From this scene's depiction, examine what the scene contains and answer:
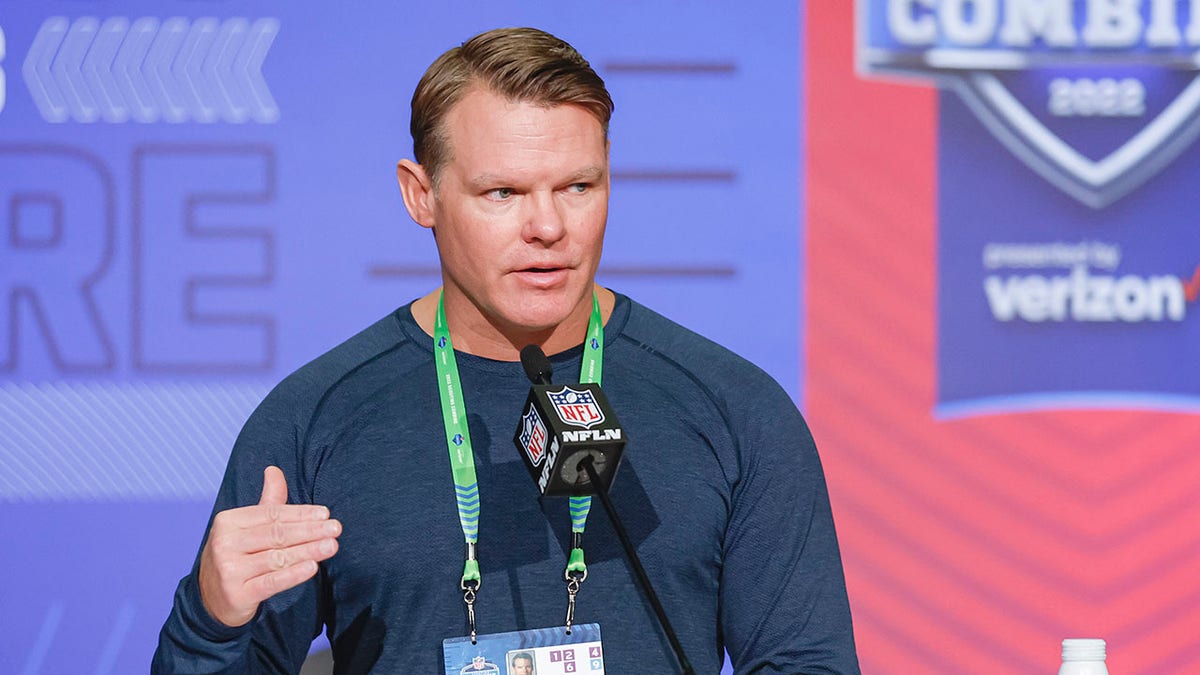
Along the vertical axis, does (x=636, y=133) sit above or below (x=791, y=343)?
above

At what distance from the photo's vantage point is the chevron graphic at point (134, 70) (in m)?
2.89

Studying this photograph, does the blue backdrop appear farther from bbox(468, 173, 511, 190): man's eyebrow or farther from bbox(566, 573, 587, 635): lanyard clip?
bbox(566, 573, 587, 635): lanyard clip

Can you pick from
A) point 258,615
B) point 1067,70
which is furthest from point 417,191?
point 1067,70

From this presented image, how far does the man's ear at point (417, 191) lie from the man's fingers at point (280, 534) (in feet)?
1.75

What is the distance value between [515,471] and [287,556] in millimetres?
388

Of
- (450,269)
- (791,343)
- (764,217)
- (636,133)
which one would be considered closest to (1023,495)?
(791,343)

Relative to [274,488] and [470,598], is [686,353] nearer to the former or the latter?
[470,598]

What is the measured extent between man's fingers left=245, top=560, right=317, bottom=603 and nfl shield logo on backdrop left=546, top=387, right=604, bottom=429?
1.00ft

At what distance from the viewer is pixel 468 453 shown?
1.71 metres

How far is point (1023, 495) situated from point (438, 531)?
1.70 meters

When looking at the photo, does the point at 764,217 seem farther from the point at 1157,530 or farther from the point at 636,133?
the point at 1157,530

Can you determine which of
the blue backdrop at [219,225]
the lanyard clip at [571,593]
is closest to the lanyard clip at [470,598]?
the lanyard clip at [571,593]

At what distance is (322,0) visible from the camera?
115 inches

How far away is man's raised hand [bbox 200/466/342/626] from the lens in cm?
140
